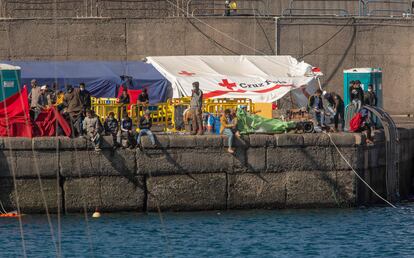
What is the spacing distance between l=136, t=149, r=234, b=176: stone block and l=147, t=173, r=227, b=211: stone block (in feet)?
0.55

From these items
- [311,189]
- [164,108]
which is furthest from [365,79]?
[164,108]

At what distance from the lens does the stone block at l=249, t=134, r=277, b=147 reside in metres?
32.5

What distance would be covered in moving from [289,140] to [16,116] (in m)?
6.40

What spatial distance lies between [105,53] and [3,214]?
33.6ft

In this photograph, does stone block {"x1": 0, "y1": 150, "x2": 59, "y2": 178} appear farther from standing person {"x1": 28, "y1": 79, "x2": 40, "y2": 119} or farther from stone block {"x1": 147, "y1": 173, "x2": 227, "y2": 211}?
standing person {"x1": 28, "y1": 79, "x2": 40, "y2": 119}

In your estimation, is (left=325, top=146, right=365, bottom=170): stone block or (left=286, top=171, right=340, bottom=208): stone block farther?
(left=325, top=146, right=365, bottom=170): stone block

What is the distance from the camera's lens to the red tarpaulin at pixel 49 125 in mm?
31719

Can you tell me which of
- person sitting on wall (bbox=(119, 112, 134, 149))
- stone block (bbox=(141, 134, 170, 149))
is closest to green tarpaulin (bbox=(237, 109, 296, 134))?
stone block (bbox=(141, 134, 170, 149))

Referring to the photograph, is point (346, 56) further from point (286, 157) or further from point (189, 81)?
point (286, 157)

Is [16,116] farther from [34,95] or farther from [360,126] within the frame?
[360,126]

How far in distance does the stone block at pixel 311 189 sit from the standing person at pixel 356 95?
94.7 inches

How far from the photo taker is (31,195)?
104 ft

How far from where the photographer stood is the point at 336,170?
109 ft

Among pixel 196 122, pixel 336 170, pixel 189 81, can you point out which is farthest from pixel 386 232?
pixel 189 81
